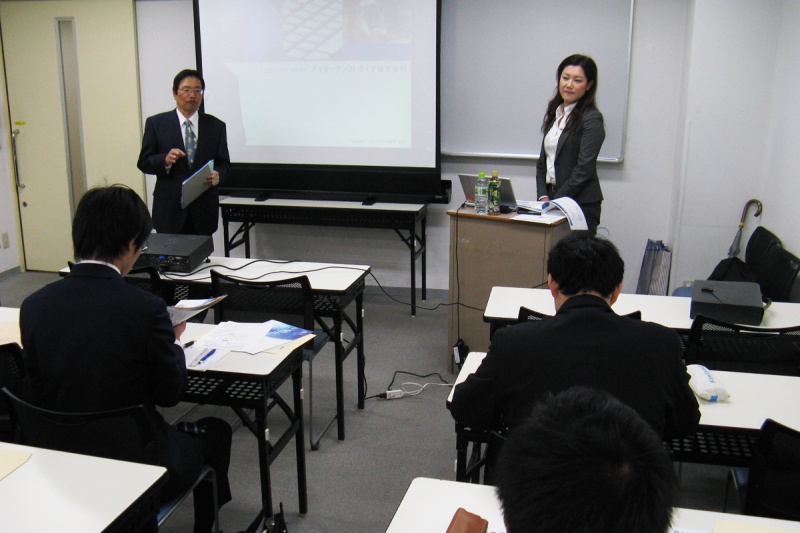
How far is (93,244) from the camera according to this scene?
6.07 ft

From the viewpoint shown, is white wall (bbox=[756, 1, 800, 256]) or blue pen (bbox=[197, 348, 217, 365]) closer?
blue pen (bbox=[197, 348, 217, 365])

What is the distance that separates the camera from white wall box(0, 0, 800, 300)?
397cm

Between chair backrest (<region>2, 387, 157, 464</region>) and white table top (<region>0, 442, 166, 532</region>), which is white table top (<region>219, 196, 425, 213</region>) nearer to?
chair backrest (<region>2, 387, 157, 464</region>)

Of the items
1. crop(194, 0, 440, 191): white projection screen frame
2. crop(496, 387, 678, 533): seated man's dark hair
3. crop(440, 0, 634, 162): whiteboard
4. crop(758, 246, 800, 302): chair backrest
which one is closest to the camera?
crop(496, 387, 678, 533): seated man's dark hair

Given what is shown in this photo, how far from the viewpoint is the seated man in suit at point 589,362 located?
153cm

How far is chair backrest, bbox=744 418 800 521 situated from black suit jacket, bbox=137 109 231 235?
3380mm

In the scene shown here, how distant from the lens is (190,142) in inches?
162

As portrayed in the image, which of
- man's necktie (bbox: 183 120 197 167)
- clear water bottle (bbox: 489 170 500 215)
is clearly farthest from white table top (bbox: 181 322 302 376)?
man's necktie (bbox: 183 120 197 167)

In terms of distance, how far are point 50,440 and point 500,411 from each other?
1.18m

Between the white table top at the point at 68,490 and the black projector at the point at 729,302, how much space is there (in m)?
2.10

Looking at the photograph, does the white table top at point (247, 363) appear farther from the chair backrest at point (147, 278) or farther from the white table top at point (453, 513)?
the white table top at point (453, 513)

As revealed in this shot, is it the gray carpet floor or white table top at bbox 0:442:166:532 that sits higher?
white table top at bbox 0:442:166:532

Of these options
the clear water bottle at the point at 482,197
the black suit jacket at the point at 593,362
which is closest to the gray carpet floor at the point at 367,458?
the black suit jacket at the point at 593,362

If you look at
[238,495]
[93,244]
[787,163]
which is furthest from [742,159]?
[93,244]
